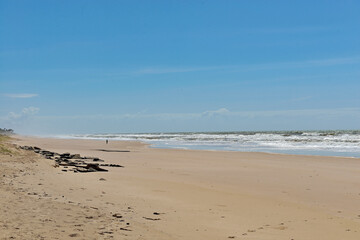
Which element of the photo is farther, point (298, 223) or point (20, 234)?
point (298, 223)

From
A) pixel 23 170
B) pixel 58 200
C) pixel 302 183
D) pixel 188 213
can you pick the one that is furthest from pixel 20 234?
pixel 302 183

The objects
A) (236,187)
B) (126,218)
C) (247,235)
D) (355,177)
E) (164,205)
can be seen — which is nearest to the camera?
(247,235)

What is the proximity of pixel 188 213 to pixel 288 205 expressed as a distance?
8.97ft

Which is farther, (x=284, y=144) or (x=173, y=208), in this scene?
(x=284, y=144)

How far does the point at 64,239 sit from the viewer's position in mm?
5375

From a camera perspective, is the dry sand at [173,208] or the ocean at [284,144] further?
the ocean at [284,144]

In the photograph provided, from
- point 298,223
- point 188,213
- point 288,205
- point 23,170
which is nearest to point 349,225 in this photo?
point 298,223

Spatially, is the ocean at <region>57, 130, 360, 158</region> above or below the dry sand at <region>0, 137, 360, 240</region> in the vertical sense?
above

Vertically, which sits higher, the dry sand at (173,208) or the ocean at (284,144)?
the ocean at (284,144)

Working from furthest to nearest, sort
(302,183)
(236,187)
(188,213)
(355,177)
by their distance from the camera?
(355,177), (302,183), (236,187), (188,213)

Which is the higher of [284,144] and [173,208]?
[284,144]

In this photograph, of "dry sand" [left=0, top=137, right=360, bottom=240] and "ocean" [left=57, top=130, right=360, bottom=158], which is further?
"ocean" [left=57, top=130, right=360, bottom=158]

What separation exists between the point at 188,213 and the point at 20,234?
11.5 ft

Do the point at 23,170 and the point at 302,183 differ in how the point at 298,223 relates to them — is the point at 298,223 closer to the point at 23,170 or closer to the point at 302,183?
the point at 302,183
